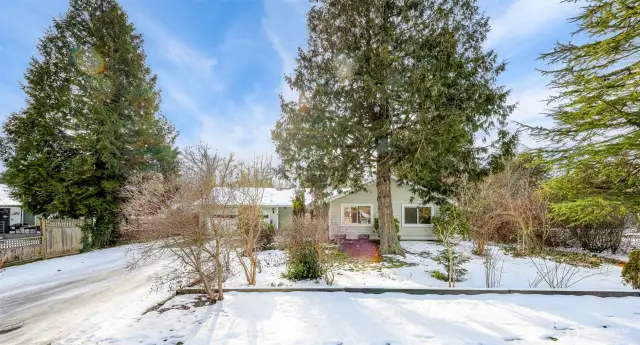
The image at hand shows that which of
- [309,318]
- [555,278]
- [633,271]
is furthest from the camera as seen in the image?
[555,278]

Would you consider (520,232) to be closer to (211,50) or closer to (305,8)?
(305,8)

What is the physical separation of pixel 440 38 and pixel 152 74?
1735 cm

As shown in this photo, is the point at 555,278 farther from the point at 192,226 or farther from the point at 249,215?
the point at 192,226

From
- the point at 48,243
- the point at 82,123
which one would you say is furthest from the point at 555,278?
the point at 82,123

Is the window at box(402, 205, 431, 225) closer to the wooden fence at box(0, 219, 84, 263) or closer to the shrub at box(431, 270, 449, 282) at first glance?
the shrub at box(431, 270, 449, 282)

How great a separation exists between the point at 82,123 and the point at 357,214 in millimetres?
15815

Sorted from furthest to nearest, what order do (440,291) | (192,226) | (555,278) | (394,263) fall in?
(394,263)
(555,278)
(440,291)
(192,226)

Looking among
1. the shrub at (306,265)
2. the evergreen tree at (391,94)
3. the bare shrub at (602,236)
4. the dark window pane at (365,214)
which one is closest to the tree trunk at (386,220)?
the evergreen tree at (391,94)

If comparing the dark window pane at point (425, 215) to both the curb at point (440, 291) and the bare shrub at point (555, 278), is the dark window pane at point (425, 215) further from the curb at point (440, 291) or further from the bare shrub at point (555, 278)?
the curb at point (440, 291)

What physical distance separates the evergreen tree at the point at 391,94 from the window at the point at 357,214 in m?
5.95

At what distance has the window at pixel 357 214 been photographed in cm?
1811

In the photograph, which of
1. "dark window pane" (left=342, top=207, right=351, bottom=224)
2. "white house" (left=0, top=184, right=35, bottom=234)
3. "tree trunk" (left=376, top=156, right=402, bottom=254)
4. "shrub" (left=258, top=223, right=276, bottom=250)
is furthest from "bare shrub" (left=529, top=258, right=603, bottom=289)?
"white house" (left=0, top=184, right=35, bottom=234)

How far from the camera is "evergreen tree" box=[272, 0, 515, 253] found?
33.8 ft

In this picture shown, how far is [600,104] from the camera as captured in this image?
512cm
